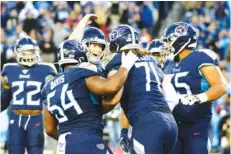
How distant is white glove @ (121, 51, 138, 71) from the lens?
19.7 ft

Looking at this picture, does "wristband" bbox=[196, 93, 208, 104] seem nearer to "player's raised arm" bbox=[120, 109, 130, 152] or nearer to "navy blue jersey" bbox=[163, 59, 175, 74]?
"navy blue jersey" bbox=[163, 59, 175, 74]

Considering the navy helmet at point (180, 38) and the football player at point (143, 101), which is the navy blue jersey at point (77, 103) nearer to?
the football player at point (143, 101)

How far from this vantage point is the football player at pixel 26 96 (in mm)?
8945

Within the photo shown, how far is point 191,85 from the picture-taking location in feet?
22.4

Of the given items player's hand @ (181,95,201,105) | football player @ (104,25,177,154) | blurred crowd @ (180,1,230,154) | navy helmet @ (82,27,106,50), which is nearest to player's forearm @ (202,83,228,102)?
player's hand @ (181,95,201,105)

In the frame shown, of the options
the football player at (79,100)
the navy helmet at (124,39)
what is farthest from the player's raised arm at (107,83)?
the navy helmet at (124,39)

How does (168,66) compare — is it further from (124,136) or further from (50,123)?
(50,123)

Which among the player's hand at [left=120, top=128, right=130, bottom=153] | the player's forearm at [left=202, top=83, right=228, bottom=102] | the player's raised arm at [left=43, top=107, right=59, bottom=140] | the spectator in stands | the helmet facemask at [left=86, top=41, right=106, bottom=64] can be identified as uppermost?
the spectator in stands

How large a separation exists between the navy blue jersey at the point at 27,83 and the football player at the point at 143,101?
9.78 feet

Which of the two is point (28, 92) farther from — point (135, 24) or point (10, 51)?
point (135, 24)

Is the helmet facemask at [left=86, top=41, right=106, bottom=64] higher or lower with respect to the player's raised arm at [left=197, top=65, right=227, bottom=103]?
higher

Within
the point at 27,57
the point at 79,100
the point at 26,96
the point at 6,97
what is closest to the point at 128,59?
the point at 79,100

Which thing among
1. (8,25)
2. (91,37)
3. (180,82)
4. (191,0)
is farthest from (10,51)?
(180,82)

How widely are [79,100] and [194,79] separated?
1515mm
